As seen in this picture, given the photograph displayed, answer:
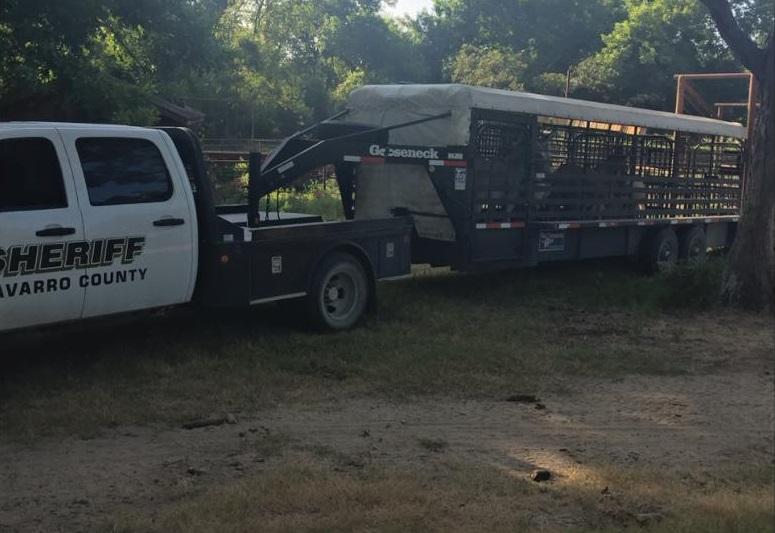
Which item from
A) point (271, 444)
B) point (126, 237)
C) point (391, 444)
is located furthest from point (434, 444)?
point (126, 237)

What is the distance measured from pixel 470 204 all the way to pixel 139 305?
16.1 feet

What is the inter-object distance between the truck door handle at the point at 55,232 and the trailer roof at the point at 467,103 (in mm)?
5529

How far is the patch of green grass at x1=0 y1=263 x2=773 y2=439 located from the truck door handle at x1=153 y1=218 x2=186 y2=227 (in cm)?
82

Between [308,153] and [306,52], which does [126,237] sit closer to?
[308,153]

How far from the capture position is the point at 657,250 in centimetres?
1406

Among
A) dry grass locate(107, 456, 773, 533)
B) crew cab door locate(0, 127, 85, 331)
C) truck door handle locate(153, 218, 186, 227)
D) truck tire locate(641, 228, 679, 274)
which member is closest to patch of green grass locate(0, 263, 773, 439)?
crew cab door locate(0, 127, 85, 331)

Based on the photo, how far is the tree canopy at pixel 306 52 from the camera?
505 inches

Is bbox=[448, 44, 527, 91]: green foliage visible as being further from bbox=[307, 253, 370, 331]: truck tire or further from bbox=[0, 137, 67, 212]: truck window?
bbox=[0, 137, 67, 212]: truck window

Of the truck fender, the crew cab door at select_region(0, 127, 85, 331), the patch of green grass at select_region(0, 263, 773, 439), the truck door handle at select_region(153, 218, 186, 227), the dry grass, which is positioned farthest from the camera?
the truck fender

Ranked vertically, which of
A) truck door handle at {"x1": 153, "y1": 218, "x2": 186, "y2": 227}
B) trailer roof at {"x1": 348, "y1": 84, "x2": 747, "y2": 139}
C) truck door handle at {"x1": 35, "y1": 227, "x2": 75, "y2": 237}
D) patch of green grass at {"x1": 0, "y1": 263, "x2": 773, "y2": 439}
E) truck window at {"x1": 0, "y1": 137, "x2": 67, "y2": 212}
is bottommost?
patch of green grass at {"x1": 0, "y1": 263, "x2": 773, "y2": 439}

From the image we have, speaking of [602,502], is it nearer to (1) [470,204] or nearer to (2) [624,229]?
(1) [470,204]

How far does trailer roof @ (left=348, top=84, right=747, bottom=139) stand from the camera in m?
10.9

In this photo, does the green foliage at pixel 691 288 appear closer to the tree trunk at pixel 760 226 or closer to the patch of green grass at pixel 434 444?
the tree trunk at pixel 760 226

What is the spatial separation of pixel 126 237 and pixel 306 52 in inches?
2231
